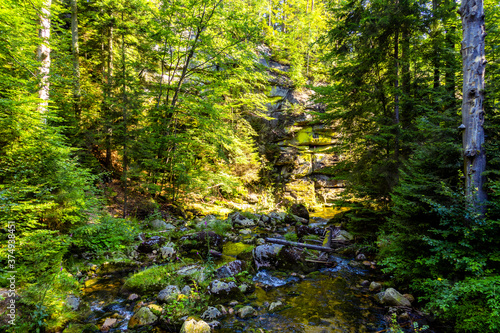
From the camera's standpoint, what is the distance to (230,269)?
18.9 ft

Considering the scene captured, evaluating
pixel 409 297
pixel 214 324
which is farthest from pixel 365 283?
pixel 214 324

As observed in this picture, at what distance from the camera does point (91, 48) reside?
43.4ft

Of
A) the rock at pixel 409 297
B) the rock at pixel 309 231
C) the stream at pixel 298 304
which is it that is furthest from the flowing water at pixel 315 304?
the rock at pixel 309 231

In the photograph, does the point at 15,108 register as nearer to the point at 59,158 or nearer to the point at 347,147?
the point at 59,158

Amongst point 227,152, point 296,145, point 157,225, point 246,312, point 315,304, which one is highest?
point 296,145

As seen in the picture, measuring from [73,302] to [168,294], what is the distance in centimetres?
175

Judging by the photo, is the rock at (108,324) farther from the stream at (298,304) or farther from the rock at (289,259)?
the rock at (289,259)

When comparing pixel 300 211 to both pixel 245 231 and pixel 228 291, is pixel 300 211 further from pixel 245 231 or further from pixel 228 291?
pixel 228 291

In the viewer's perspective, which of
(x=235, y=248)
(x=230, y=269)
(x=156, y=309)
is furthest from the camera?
(x=235, y=248)

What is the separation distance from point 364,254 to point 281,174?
13215 mm

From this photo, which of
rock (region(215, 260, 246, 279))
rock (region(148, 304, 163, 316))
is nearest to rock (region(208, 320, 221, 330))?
rock (region(148, 304, 163, 316))

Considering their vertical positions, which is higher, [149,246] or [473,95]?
[473,95]

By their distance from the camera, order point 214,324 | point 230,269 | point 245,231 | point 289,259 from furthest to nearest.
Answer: point 245,231 → point 289,259 → point 230,269 → point 214,324

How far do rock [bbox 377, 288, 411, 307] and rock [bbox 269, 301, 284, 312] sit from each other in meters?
2.16
